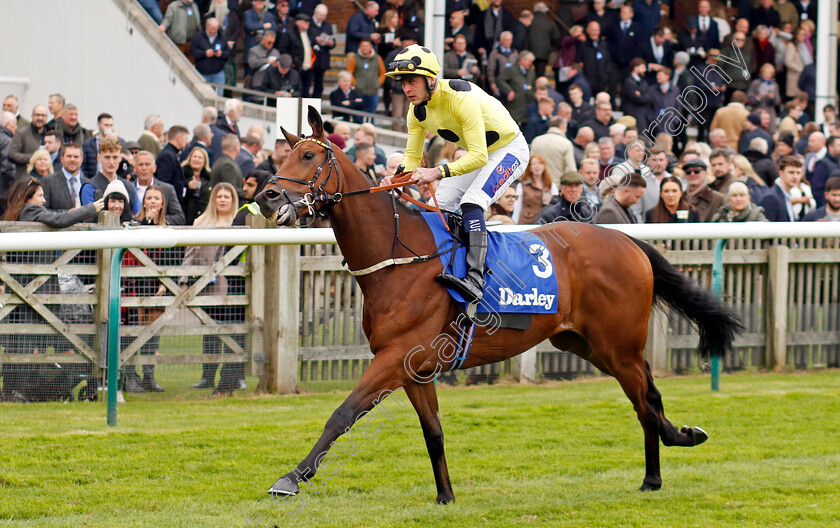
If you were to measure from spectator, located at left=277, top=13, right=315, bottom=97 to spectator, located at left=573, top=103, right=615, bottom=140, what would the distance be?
3.88 m

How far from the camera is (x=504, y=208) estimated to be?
9.24 m

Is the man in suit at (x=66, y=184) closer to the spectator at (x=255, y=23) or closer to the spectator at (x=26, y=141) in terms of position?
the spectator at (x=26, y=141)

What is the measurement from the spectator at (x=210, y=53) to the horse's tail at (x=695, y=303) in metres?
9.19

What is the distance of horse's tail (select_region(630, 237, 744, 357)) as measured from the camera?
6.55 metres

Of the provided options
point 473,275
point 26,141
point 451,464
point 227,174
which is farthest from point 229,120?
point 473,275

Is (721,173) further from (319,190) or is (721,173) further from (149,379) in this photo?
(319,190)

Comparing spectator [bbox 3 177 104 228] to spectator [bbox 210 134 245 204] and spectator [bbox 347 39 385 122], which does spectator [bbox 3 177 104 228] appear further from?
spectator [bbox 347 39 385 122]

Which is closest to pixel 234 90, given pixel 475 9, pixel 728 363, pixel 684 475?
pixel 475 9

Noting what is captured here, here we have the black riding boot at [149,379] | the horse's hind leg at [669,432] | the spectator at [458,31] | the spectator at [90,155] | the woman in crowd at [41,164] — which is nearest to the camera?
the horse's hind leg at [669,432]

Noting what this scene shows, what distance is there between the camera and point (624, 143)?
12781mm

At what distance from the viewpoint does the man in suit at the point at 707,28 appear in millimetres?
17094

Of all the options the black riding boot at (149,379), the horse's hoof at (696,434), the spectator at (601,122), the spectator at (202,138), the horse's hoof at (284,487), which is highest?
the spectator at (601,122)

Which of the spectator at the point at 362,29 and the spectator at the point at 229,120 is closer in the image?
the spectator at the point at 229,120

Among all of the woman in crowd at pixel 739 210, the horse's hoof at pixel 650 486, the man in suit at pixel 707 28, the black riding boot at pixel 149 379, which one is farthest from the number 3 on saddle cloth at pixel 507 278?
the man in suit at pixel 707 28
